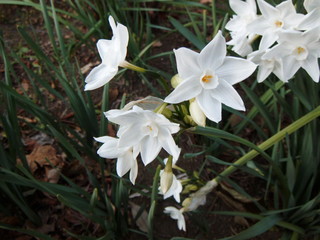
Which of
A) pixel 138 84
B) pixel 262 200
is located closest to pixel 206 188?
pixel 262 200

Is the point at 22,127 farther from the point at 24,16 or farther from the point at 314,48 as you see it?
the point at 314,48

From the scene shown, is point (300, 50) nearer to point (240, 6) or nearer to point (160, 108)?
point (240, 6)

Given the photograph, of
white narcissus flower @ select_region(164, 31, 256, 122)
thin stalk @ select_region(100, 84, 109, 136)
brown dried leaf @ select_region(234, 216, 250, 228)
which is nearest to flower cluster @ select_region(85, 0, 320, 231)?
white narcissus flower @ select_region(164, 31, 256, 122)

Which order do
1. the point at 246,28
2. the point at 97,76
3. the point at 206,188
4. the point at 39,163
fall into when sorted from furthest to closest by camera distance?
the point at 39,163 < the point at 206,188 < the point at 246,28 < the point at 97,76

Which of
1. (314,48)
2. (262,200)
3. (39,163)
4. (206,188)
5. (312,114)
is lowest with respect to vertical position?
(262,200)

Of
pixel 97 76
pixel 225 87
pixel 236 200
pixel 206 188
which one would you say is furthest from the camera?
pixel 236 200

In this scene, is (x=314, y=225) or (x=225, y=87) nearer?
(x=225, y=87)

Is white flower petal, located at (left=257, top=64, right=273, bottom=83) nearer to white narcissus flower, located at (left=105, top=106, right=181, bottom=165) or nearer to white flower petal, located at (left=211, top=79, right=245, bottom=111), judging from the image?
white flower petal, located at (left=211, top=79, right=245, bottom=111)
